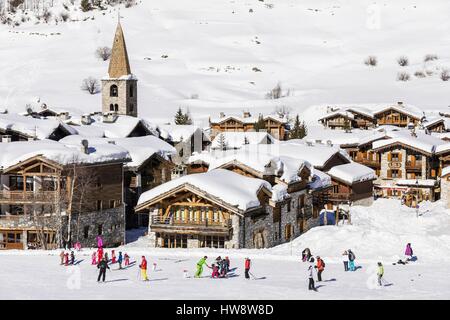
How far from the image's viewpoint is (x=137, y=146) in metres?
57.1

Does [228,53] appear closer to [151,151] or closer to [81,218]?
[151,151]

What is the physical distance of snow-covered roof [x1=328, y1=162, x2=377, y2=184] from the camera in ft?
202

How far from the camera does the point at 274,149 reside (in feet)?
195

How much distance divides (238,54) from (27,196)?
117 metres

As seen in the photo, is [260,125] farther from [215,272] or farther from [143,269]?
[143,269]

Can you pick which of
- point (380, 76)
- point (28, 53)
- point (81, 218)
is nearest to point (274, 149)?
point (81, 218)

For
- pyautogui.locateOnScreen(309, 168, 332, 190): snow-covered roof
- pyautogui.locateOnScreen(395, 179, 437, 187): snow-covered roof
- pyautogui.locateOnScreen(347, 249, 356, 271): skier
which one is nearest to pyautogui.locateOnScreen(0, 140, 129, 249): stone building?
pyautogui.locateOnScreen(309, 168, 332, 190): snow-covered roof

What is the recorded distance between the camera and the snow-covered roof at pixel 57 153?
4444 centimetres

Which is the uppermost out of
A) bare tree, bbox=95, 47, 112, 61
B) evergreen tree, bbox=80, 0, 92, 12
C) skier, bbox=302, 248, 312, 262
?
evergreen tree, bbox=80, 0, 92, 12

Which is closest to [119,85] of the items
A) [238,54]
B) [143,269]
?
[143,269]

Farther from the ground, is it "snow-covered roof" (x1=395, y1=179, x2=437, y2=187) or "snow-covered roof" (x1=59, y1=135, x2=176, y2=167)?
"snow-covered roof" (x1=59, y1=135, x2=176, y2=167)

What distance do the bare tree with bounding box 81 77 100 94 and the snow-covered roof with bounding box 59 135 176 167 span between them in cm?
6256

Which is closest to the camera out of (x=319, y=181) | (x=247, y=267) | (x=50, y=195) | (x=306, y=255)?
(x=247, y=267)

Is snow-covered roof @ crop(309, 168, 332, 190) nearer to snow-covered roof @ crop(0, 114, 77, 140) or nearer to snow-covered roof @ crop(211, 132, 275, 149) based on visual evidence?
snow-covered roof @ crop(211, 132, 275, 149)
